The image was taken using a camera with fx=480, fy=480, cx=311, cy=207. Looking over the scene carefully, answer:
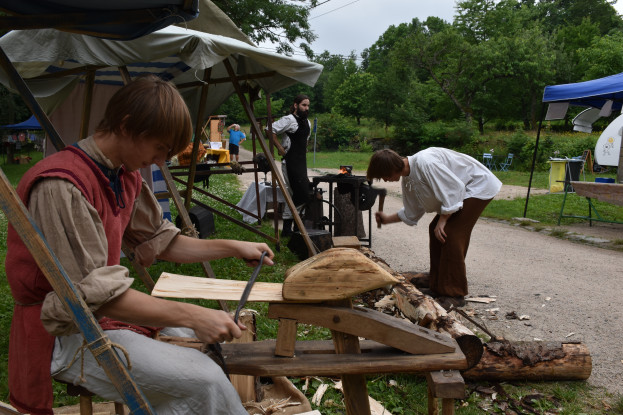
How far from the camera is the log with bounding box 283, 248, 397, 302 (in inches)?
66.3

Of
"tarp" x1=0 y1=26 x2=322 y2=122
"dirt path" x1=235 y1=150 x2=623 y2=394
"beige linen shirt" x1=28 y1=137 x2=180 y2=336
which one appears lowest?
"dirt path" x1=235 y1=150 x2=623 y2=394

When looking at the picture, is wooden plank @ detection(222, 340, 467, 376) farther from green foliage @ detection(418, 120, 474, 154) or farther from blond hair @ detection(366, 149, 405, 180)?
green foliage @ detection(418, 120, 474, 154)

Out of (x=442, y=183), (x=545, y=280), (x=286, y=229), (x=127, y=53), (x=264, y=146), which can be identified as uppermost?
(x=127, y=53)

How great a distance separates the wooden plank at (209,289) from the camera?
5.44 feet

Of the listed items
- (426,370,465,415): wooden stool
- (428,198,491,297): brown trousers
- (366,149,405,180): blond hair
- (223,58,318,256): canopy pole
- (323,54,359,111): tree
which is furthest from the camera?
(323,54,359,111): tree

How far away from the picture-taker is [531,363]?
10.7 feet

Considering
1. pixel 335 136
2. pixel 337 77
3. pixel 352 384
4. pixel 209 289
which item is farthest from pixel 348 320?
pixel 337 77

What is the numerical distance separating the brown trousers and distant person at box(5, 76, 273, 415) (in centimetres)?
339

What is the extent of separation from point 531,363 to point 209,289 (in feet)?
8.30

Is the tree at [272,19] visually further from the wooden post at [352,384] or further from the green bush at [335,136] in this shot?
the wooden post at [352,384]

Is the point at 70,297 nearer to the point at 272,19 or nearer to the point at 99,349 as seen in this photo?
the point at 99,349

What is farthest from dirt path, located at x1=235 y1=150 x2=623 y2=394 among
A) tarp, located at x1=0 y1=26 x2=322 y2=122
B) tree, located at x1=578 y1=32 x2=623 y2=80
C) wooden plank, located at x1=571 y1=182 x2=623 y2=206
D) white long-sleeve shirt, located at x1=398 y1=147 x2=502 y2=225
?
tree, located at x1=578 y1=32 x2=623 y2=80

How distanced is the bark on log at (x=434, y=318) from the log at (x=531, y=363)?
0.22 metres

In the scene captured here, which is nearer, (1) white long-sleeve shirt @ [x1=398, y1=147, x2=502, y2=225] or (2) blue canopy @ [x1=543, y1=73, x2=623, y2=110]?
(1) white long-sleeve shirt @ [x1=398, y1=147, x2=502, y2=225]
